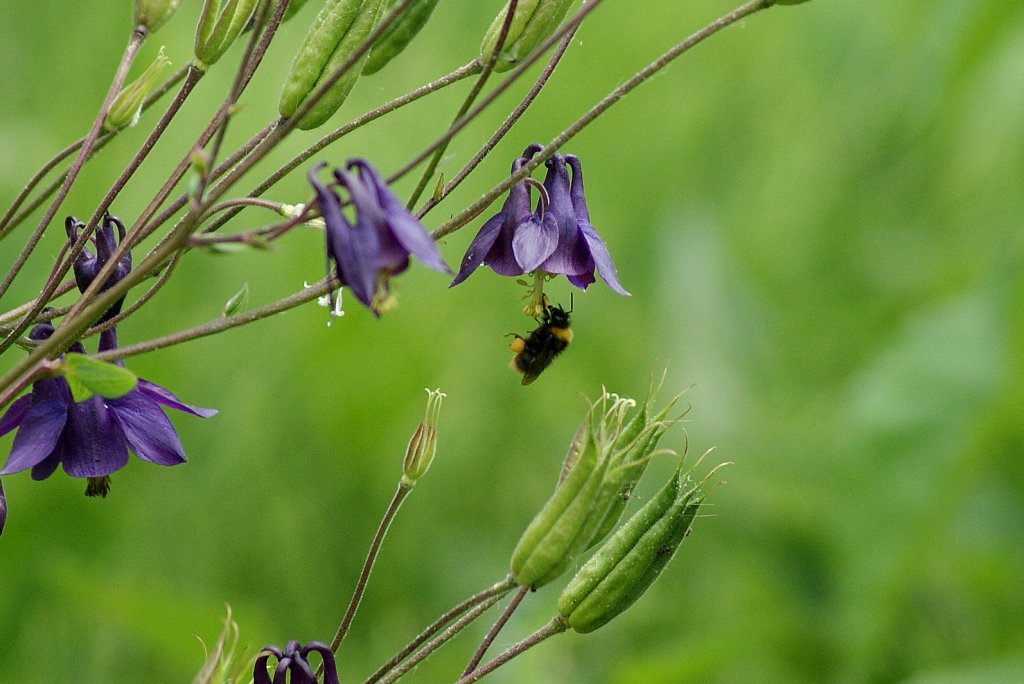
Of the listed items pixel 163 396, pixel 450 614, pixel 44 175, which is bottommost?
pixel 450 614

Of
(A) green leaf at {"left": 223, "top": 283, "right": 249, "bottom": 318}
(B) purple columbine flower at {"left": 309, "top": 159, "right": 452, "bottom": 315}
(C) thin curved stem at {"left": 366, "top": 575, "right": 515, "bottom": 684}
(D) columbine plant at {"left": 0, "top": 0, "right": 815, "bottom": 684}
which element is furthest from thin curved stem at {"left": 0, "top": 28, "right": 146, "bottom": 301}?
(C) thin curved stem at {"left": 366, "top": 575, "right": 515, "bottom": 684}

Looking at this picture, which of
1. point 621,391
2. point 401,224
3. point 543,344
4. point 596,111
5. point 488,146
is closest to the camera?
point 401,224

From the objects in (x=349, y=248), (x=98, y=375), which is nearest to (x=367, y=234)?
(x=349, y=248)

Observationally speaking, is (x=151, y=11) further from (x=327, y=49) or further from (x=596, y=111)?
(x=596, y=111)

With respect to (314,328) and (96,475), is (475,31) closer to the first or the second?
(314,328)

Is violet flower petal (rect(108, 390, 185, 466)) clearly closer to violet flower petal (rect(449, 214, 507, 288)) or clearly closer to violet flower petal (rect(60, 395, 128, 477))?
violet flower petal (rect(60, 395, 128, 477))
